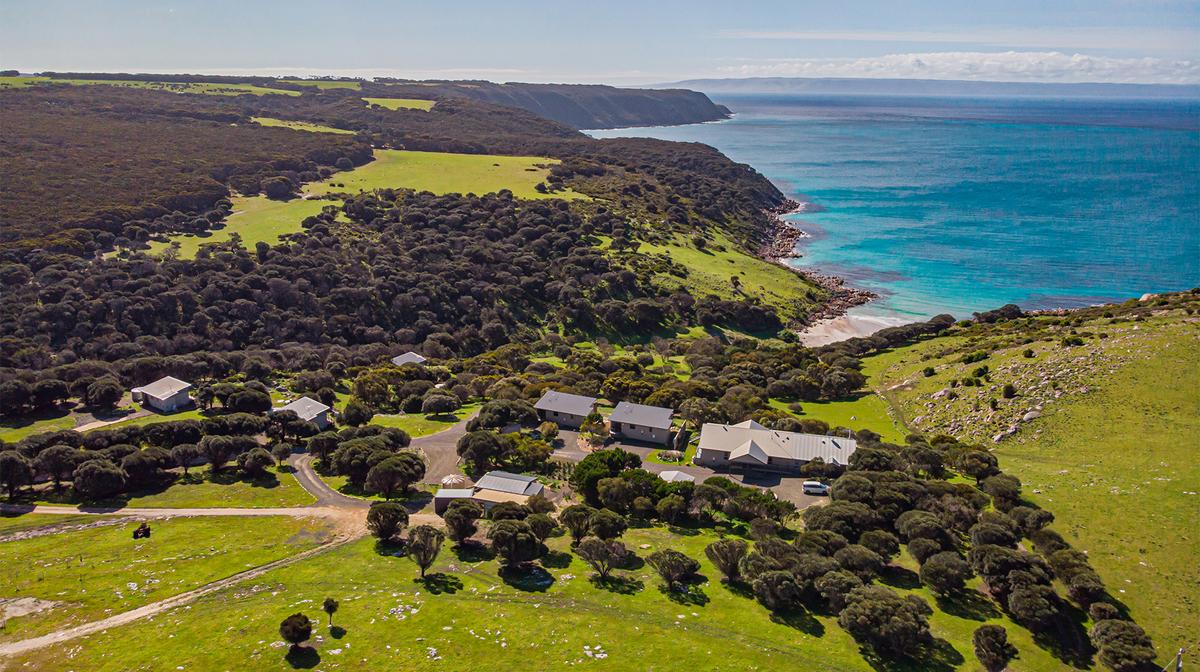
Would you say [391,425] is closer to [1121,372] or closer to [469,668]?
[469,668]

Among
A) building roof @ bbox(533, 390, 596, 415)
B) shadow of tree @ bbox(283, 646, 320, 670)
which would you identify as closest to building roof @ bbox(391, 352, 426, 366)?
building roof @ bbox(533, 390, 596, 415)

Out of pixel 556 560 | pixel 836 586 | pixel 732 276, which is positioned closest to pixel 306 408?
pixel 556 560

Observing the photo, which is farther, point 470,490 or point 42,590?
point 470,490

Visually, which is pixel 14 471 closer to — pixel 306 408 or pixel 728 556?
pixel 306 408

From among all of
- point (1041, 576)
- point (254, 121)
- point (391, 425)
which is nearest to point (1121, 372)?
point (1041, 576)

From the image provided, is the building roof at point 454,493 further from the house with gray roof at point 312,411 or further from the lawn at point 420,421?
the house with gray roof at point 312,411
